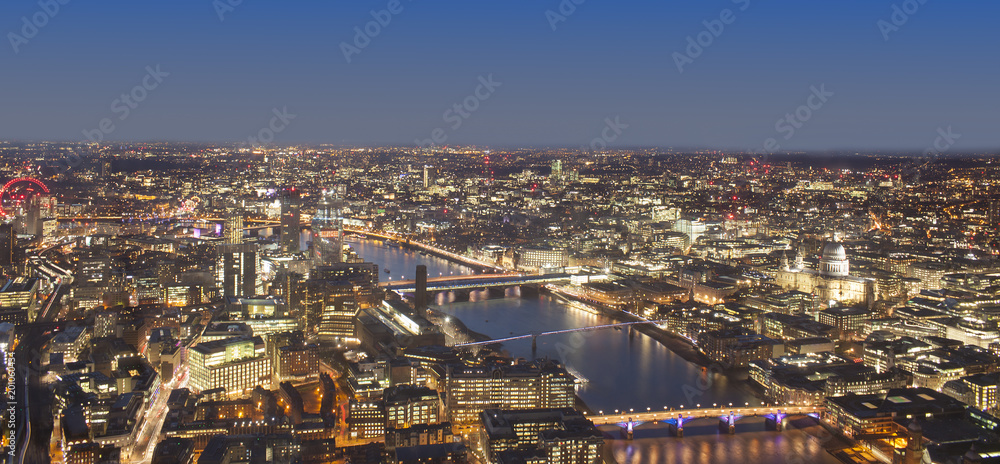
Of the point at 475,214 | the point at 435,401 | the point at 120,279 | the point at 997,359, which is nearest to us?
the point at 435,401

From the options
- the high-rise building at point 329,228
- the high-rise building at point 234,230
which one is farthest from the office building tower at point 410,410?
the high-rise building at point 234,230

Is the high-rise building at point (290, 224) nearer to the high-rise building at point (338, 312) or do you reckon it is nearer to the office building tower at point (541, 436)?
the high-rise building at point (338, 312)

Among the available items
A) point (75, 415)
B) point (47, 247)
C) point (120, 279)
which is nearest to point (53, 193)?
point (47, 247)

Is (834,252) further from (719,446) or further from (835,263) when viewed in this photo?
(719,446)

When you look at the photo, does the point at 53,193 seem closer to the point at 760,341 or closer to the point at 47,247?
the point at 47,247

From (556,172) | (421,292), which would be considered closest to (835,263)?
(421,292)

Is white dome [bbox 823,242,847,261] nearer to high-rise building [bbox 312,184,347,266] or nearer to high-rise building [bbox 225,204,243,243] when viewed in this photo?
high-rise building [bbox 312,184,347,266]
